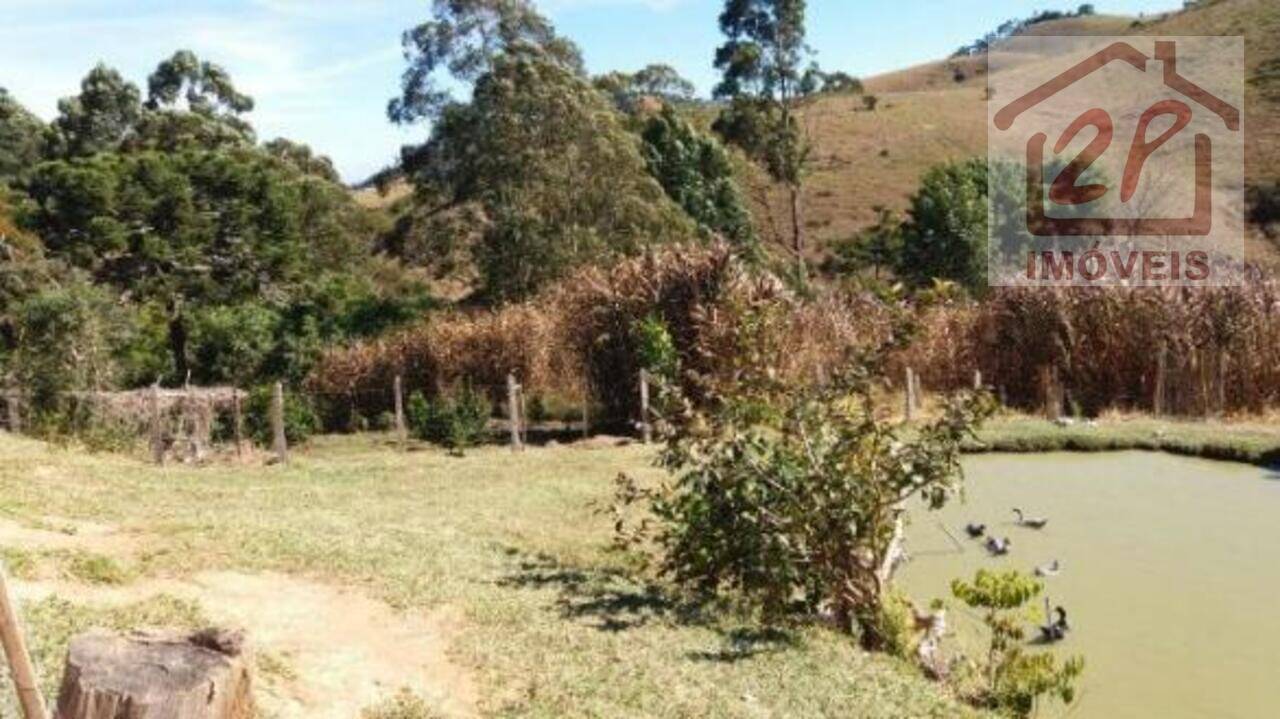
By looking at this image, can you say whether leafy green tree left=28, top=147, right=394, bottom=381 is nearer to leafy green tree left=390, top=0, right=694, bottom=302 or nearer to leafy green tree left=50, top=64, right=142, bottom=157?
leafy green tree left=390, top=0, right=694, bottom=302

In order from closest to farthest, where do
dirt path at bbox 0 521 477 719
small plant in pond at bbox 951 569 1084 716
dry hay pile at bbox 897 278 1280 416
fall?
dirt path at bbox 0 521 477 719
small plant in pond at bbox 951 569 1084 716
dry hay pile at bbox 897 278 1280 416

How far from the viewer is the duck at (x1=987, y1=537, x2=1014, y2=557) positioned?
9922mm

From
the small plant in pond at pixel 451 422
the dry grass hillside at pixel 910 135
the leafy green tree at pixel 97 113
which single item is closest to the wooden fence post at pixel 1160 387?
the small plant in pond at pixel 451 422

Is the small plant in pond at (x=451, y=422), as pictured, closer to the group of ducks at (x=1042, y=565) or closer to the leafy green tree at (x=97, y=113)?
the group of ducks at (x=1042, y=565)

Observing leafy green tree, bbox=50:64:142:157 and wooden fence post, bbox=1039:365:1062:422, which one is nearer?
wooden fence post, bbox=1039:365:1062:422

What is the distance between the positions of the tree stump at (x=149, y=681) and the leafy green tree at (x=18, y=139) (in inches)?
1496

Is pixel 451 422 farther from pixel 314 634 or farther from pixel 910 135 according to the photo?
pixel 910 135

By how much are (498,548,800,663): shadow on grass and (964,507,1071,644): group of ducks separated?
2122 mm

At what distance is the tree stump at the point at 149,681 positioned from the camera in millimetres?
3186

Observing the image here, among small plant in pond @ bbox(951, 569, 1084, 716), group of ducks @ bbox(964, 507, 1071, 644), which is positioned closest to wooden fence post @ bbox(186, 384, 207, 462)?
group of ducks @ bbox(964, 507, 1071, 644)

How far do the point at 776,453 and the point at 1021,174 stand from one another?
29.9 metres

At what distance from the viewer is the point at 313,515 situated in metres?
9.19

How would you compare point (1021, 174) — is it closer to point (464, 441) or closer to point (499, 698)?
point (464, 441)

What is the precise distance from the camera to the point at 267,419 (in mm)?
17312
